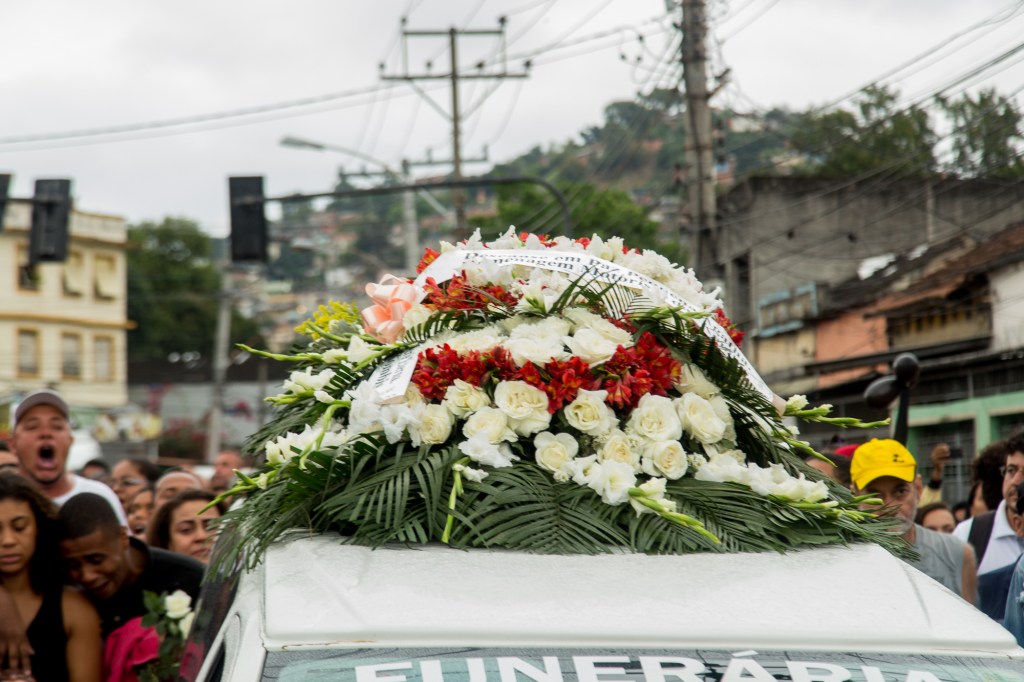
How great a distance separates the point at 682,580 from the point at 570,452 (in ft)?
1.81

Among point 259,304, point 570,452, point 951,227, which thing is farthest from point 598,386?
point 259,304

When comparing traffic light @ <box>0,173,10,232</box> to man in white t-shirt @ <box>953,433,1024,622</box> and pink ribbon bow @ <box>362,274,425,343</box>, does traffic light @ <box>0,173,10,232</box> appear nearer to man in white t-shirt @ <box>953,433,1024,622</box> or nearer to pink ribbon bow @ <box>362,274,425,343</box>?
man in white t-shirt @ <box>953,433,1024,622</box>

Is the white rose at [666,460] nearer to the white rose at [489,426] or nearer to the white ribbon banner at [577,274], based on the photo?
the white rose at [489,426]

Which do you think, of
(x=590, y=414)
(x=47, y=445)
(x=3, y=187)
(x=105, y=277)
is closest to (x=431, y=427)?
(x=590, y=414)

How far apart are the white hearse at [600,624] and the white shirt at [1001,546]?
3.46 m

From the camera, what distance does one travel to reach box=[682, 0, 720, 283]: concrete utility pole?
1700 cm

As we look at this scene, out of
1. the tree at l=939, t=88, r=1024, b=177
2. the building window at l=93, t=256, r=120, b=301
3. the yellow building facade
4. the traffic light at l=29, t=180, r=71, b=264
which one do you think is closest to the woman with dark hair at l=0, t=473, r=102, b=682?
the tree at l=939, t=88, r=1024, b=177

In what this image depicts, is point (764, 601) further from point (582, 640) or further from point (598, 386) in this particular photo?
point (598, 386)

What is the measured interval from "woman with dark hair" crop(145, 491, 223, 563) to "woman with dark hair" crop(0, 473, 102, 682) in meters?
1.45

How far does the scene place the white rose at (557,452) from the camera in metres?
3.13

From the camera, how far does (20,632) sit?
4805mm

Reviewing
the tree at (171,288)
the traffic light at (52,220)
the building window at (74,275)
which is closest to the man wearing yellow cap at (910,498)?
the traffic light at (52,220)

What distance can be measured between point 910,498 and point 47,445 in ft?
13.9

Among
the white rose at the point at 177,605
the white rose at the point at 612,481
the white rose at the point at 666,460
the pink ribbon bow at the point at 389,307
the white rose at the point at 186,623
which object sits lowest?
the white rose at the point at 186,623
